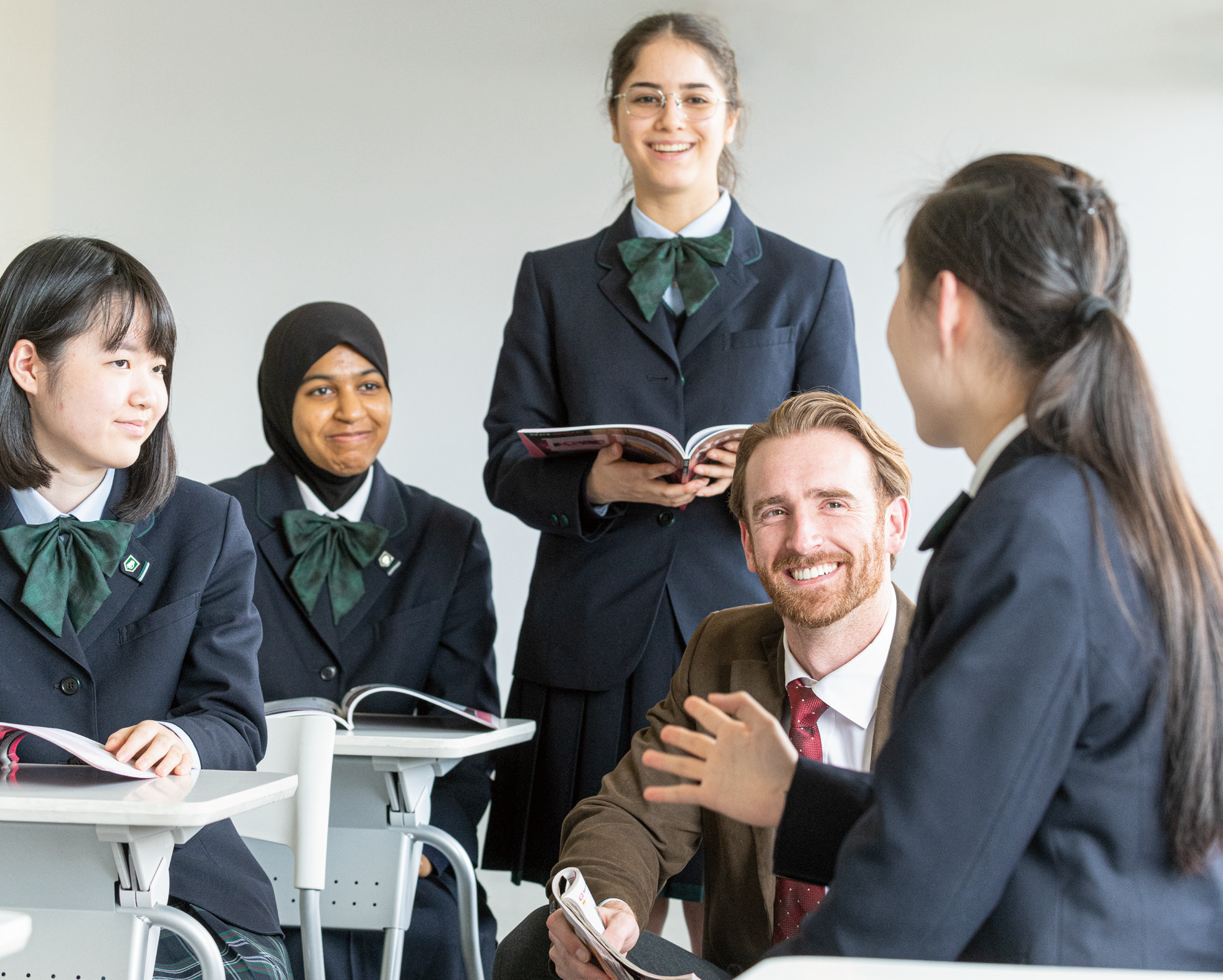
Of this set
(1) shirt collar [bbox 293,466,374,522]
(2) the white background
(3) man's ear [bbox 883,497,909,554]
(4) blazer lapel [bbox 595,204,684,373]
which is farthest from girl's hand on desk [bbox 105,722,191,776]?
(2) the white background

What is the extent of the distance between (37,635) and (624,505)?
102 centimetres

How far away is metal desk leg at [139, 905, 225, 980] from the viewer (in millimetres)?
1414

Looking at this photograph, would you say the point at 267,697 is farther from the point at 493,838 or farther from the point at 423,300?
the point at 423,300

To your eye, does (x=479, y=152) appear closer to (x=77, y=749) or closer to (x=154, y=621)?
(x=154, y=621)

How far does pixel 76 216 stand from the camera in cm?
450

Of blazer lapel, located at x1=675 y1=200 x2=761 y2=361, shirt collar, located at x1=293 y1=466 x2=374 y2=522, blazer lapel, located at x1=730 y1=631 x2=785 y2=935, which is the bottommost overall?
blazer lapel, located at x1=730 y1=631 x2=785 y2=935

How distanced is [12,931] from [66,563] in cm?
107

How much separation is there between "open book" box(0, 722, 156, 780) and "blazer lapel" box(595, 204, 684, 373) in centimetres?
120

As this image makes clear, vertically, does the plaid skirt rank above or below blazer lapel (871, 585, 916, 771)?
below

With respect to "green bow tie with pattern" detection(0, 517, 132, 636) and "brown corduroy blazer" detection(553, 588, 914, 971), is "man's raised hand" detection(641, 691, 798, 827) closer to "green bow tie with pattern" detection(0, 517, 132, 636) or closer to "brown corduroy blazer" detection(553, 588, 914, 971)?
"brown corduroy blazer" detection(553, 588, 914, 971)

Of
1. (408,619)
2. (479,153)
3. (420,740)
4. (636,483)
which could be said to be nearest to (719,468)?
(636,483)

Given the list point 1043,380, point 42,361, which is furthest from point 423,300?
point 1043,380

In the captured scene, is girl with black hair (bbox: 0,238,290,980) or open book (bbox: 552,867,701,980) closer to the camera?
open book (bbox: 552,867,701,980)

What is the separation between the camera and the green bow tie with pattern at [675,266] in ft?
7.73
